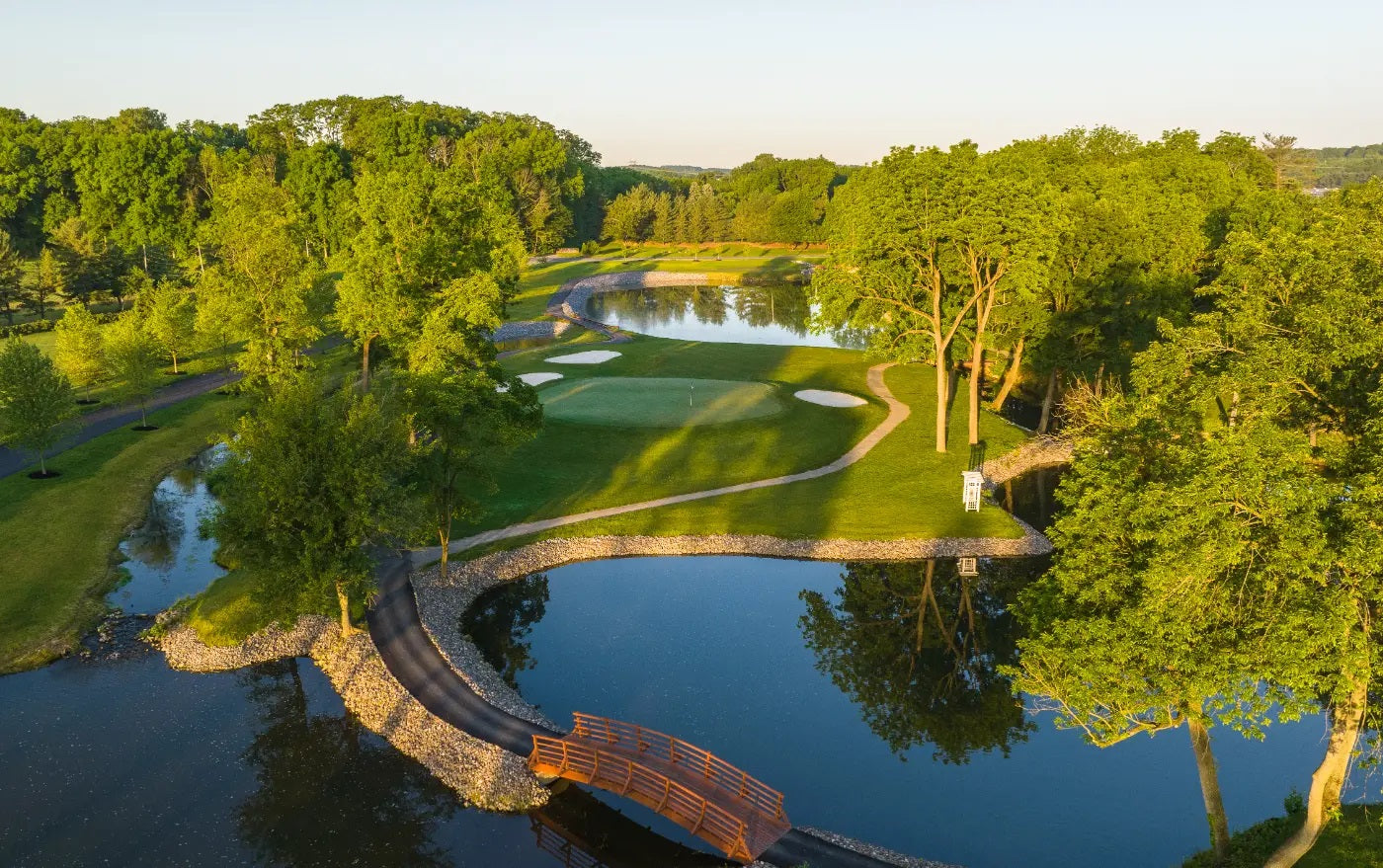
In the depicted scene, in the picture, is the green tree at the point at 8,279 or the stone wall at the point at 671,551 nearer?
the stone wall at the point at 671,551

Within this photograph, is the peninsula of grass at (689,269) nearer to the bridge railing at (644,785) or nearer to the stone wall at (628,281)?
the stone wall at (628,281)

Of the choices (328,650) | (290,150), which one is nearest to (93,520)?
(328,650)

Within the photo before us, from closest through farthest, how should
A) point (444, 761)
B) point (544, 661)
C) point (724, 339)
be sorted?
point (444, 761)
point (544, 661)
point (724, 339)

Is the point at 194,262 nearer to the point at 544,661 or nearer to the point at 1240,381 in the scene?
the point at 544,661

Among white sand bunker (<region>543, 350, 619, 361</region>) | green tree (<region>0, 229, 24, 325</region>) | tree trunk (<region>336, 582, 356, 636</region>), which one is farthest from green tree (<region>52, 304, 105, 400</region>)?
tree trunk (<region>336, 582, 356, 636</region>)

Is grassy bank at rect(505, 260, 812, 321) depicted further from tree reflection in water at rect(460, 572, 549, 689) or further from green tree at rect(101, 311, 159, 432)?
tree reflection in water at rect(460, 572, 549, 689)

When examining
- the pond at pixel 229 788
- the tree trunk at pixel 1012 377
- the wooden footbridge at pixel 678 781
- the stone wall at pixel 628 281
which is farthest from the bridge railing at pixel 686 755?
the stone wall at pixel 628 281

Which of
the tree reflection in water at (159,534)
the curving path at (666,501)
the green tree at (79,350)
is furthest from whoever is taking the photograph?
the green tree at (79,350)

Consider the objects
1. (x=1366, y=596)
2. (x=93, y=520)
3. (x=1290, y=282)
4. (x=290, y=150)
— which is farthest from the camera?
(x=290, y=150)
